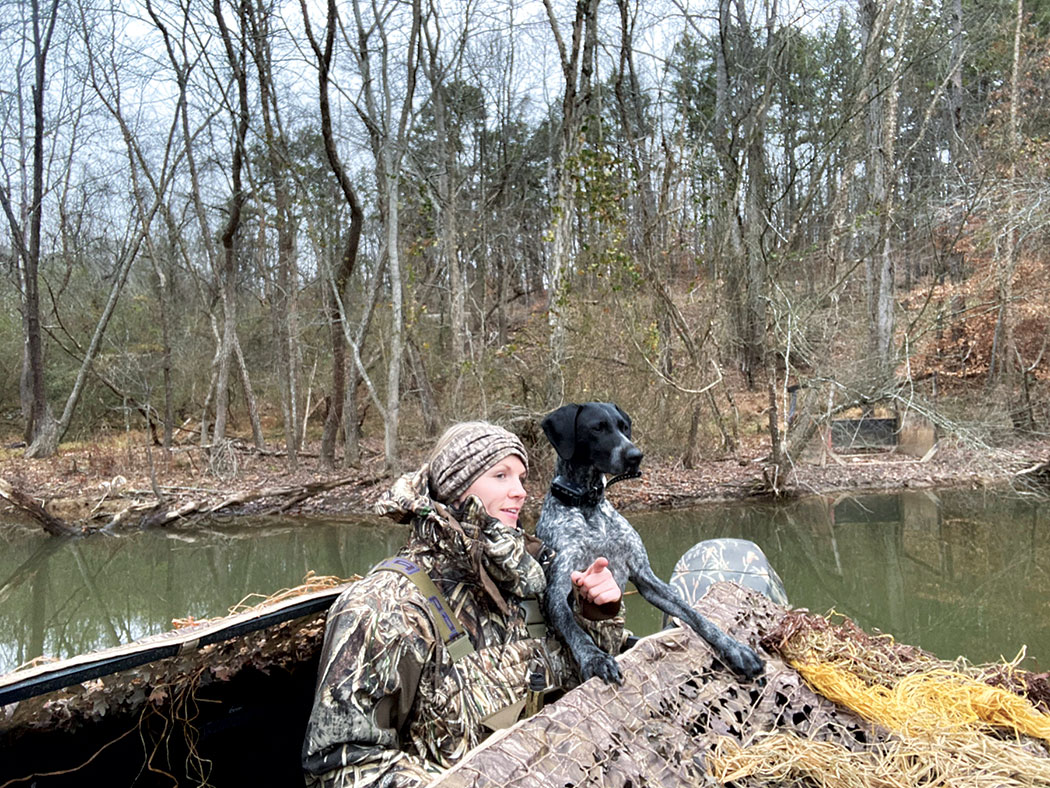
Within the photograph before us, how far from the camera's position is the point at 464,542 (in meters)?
2.13

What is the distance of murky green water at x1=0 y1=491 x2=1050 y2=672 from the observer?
6602 millimetres

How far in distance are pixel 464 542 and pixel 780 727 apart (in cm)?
114

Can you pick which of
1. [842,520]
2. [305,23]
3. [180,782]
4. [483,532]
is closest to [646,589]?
[483,532]

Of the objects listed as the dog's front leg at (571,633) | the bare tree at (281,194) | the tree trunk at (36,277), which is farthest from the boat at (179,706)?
the tree trunk at (36,277)

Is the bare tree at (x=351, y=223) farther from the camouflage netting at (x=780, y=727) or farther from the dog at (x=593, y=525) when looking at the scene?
the camouflage netting at (x=780, y=727)

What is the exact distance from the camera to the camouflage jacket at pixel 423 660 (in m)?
1.76

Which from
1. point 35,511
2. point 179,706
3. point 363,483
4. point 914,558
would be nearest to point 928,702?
point 179,706

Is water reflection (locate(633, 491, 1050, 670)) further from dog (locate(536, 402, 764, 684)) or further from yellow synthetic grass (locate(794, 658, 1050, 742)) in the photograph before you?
dog (locate(536, 402, 764, 684))

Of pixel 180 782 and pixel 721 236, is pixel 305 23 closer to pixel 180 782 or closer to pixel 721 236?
pixel 721 236

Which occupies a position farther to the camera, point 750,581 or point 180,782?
point 750,581

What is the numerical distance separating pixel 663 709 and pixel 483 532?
74 centimetres

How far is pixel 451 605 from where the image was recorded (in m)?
2.17

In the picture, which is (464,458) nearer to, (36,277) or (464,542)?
(464,542)

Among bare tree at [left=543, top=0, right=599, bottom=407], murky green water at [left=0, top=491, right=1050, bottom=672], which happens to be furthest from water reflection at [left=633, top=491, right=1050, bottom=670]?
bare tree at [left=543, top=0, right=599, bottom=407]
